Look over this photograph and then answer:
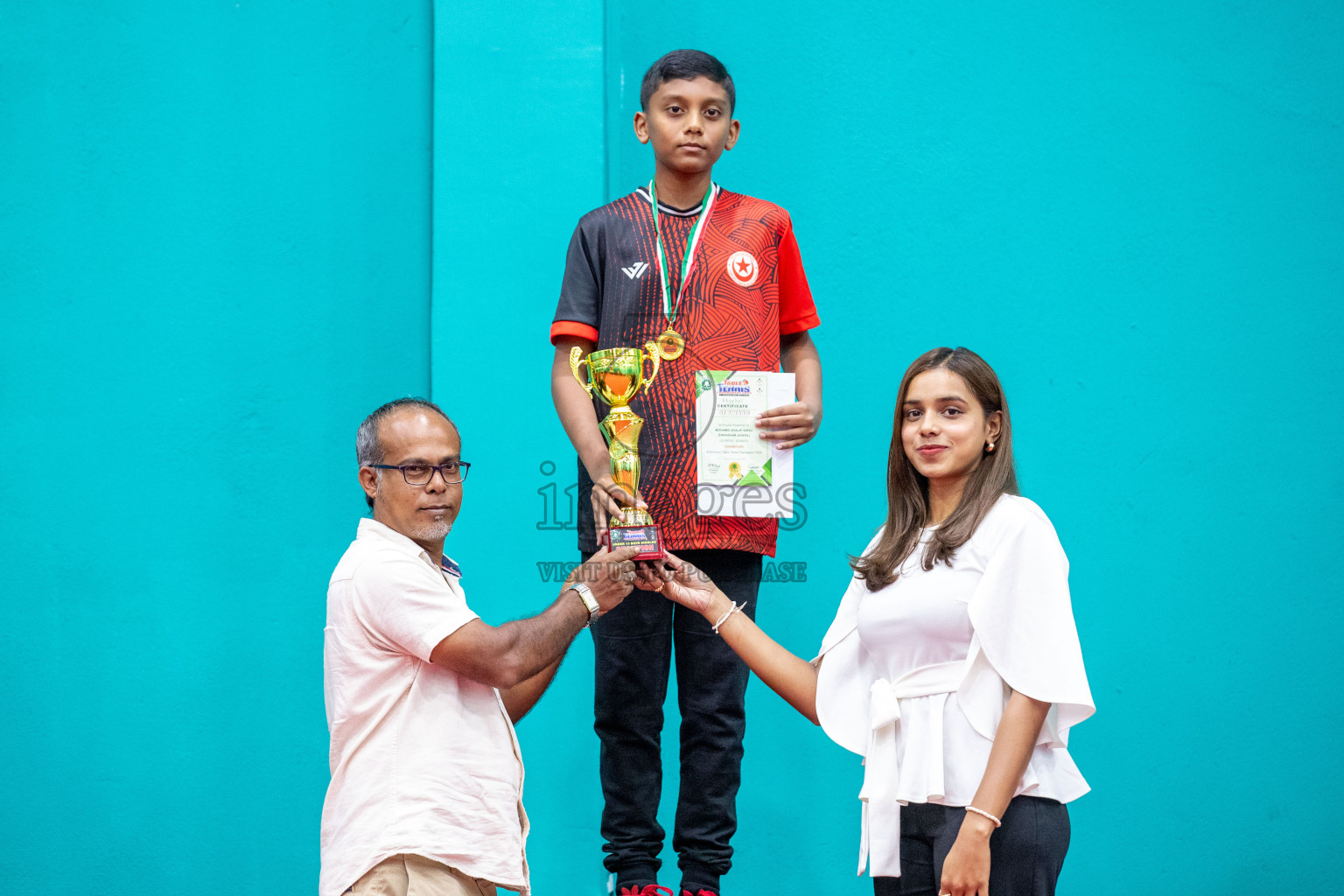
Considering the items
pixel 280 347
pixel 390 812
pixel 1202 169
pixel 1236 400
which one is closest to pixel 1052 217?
pixel 1202 169

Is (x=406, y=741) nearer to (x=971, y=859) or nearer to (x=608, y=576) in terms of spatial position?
(x=608, y=576)

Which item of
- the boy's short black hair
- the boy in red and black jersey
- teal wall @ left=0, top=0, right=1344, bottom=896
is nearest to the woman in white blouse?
the boy in red and black jersey

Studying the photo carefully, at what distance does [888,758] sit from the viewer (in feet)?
6.97

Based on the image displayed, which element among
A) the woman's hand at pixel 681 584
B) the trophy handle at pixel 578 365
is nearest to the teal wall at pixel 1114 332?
the trophy handle at pixel 578 365

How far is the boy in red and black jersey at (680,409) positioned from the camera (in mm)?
2635

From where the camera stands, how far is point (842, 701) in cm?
233

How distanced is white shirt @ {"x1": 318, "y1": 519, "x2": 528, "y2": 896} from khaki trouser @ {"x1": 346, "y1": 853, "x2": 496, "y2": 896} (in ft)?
0.07

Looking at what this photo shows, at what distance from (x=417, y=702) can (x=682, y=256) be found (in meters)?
1.29

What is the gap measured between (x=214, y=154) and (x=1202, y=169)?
11.3 feet

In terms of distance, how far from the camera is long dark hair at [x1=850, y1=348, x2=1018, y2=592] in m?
2.18

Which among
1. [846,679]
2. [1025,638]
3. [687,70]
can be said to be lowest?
[846,679]

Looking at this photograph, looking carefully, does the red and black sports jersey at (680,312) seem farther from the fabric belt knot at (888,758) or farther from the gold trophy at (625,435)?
the fabric belt knot at (888,758)

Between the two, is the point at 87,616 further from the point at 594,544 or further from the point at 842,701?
the point at 842,701

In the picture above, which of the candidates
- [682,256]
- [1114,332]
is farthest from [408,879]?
[1114,332]
